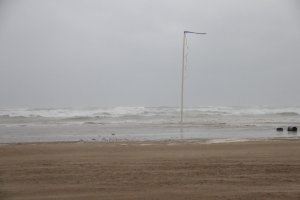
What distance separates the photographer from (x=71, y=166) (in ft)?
21.3

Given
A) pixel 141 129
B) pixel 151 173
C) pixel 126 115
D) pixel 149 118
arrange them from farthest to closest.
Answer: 1. pixel 126 115
2. pixel 149 118
3. pixel 141 129
4. pixel 151 173

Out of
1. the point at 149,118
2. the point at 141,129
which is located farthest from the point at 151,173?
the point at 149,118

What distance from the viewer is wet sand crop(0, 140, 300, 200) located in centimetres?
476

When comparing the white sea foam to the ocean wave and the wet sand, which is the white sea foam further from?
the wet sand

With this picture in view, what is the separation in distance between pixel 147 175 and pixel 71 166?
1492mm

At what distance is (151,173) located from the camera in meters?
5.90

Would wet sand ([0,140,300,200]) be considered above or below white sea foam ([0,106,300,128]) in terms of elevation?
above

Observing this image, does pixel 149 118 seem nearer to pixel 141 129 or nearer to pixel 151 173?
pixel 141 129

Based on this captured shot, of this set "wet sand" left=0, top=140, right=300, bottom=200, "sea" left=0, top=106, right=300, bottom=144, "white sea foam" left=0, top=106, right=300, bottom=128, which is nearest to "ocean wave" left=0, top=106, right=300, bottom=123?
"white sea foam" left=0, top=106, right=300, bottom=128

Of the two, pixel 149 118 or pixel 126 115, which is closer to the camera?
pixel 149 118

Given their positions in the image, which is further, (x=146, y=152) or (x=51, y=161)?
(x=146, y=152)

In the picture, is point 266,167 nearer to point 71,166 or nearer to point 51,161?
point 71,166

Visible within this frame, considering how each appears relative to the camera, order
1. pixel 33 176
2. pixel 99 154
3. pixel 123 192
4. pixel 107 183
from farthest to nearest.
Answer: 1. pixel 99 154
2. pixel 33 176
3. pixel 107 183
4. pixel 123 192

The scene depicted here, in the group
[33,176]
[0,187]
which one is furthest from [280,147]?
[0,187]
